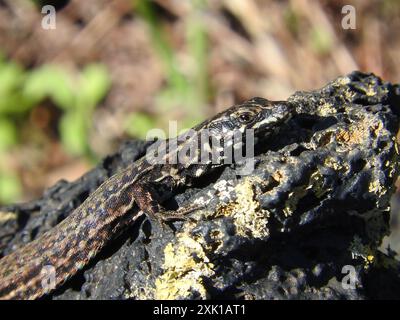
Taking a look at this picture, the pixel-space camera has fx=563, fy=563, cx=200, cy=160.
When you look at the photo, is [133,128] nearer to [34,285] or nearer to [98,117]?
[98,117]

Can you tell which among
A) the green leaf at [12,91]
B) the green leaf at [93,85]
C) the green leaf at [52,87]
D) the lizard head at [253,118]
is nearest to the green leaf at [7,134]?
the green leaf at [12,91]

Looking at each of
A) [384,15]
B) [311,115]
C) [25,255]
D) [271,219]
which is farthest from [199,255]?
[384,15]

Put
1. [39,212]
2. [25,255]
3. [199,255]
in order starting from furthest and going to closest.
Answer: [39,212], [25,255], [199,255]

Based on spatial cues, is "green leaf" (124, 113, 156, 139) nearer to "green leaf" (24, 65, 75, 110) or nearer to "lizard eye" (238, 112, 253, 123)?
"green leaf" (24, 65, 75, 110)

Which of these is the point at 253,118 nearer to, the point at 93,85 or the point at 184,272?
the point at 184,272

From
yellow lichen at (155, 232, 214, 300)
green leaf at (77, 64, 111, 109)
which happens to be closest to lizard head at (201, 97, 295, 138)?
yellow lichen at (155, 232, 214, 300)

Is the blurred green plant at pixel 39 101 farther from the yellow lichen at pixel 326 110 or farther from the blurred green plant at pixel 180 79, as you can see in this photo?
the yellow lichen at pixel 326 110
